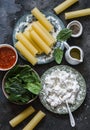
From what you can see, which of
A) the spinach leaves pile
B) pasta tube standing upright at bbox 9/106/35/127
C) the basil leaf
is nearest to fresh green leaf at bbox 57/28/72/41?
the basil leaf

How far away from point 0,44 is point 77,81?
0.37 meters

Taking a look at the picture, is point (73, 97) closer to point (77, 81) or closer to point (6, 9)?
point (77, 81)

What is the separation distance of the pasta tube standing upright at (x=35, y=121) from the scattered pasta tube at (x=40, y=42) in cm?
27

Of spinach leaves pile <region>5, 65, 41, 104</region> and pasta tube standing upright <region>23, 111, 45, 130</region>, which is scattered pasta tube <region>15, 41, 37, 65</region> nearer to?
spinach leaves pile <region>5, 65, 41, 104</region>

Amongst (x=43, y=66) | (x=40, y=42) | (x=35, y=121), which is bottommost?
(x=35, y=121)

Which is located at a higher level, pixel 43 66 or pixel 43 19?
pixel 43 19

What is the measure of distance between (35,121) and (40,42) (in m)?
0.34

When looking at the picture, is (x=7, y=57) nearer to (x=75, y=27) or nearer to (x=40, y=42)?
A: (x=40, y=42)

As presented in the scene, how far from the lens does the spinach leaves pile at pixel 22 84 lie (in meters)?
2.22

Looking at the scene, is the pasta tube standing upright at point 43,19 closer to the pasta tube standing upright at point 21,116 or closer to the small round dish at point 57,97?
the small round dish at point 57,97

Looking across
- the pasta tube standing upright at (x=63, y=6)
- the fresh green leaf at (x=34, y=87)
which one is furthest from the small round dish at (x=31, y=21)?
the fresh green leaf at (x=34, y=87)

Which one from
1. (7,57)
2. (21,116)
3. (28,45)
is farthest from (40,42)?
(21,116)

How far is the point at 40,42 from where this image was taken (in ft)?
7.52

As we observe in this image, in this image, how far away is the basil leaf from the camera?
2.29m
